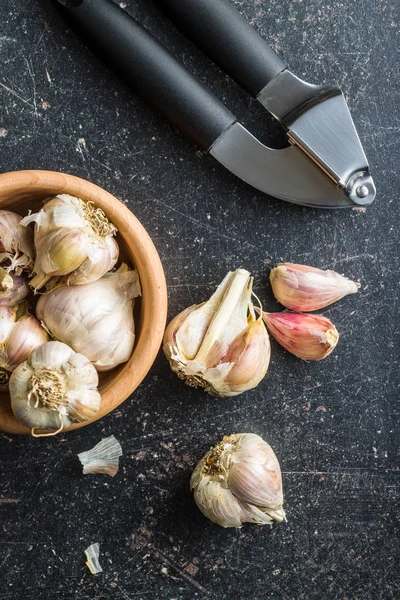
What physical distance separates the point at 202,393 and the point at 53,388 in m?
0.32

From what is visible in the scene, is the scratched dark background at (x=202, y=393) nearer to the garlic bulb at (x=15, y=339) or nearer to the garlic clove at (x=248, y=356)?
the garlic clove at (x=248, y=356)

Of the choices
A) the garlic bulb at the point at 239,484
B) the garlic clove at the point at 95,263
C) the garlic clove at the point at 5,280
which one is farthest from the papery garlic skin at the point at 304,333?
the garlic clove at the point at 5,280

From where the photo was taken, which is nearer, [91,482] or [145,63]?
[145,63]

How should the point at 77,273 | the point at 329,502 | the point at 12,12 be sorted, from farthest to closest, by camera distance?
1. the point at 329,502
2. the point at 12,12
3. the point at 77,273

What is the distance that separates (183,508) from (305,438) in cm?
23

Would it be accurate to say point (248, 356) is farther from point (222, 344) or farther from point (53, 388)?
point (53, 388)

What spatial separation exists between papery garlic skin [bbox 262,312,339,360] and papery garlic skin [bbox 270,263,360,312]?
2 centimetres

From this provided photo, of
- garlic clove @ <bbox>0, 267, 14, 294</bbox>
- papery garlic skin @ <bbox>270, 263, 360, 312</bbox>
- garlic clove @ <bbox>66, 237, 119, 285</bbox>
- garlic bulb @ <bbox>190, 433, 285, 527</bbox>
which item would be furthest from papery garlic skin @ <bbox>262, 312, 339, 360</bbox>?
garlic clove @ <bbox>0, 267, 14, 294</bbox>

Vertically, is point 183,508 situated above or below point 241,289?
below

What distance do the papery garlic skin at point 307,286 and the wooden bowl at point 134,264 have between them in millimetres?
219

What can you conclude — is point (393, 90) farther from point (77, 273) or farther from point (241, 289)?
point (77, 273)

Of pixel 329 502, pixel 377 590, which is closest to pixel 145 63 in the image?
pixel 329 502

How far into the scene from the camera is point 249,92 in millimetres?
1122

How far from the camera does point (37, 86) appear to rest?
1.15 meters
